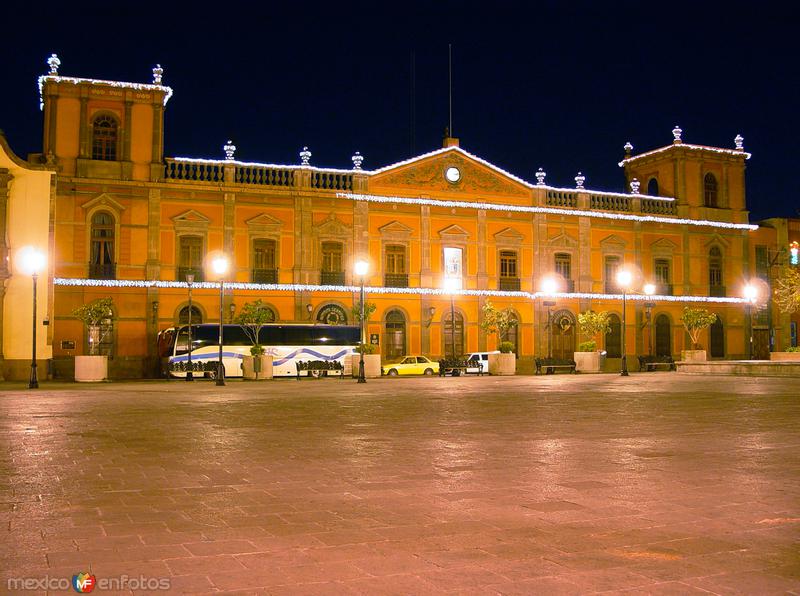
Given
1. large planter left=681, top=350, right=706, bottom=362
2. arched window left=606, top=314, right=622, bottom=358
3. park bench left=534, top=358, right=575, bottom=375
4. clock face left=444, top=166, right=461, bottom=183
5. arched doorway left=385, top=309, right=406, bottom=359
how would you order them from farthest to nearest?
1. arched window left=606, top=314, right=622, bottom=358
2. clock face left=444, top=166, right=461, bottom=183
3. arched doorway left=385, top=309, right=406, bottom=359
4. large planter left=681, top=350, right=706, bottom=362
5. park bench left=534, top=358, right=575, bottom=375

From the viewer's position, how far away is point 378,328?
37.9m

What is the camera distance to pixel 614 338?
141 ft

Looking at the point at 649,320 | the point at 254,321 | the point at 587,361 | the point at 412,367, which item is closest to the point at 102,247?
the point at 254,321

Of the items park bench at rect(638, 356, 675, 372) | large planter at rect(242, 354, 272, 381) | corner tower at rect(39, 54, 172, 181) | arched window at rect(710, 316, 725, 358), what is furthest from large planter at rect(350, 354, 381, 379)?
arched window at rect(710, 316, 725, 358)

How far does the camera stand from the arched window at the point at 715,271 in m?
45.2

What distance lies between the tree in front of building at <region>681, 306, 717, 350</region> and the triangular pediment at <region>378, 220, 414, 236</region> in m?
15.0

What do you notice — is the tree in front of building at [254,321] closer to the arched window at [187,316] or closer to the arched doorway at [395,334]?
the arched window at [187,316]

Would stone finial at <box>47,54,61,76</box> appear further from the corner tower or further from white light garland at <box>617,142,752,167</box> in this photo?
white light garland at <box>617,142,752,167</box>

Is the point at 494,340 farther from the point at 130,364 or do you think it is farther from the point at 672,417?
the point at 672,417

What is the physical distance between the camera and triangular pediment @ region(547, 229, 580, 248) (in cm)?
4178

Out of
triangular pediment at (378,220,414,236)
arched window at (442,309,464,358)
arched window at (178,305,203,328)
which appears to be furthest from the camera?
arched window at (442,309,464,358)

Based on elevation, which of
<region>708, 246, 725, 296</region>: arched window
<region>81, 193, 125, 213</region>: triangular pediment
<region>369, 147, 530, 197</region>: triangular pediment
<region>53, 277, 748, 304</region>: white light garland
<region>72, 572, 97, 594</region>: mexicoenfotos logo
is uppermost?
<region>369, 147, 530, 197</region>: triangular pediment

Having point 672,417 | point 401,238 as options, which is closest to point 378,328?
point 401,238

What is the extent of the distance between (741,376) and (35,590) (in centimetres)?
2935
